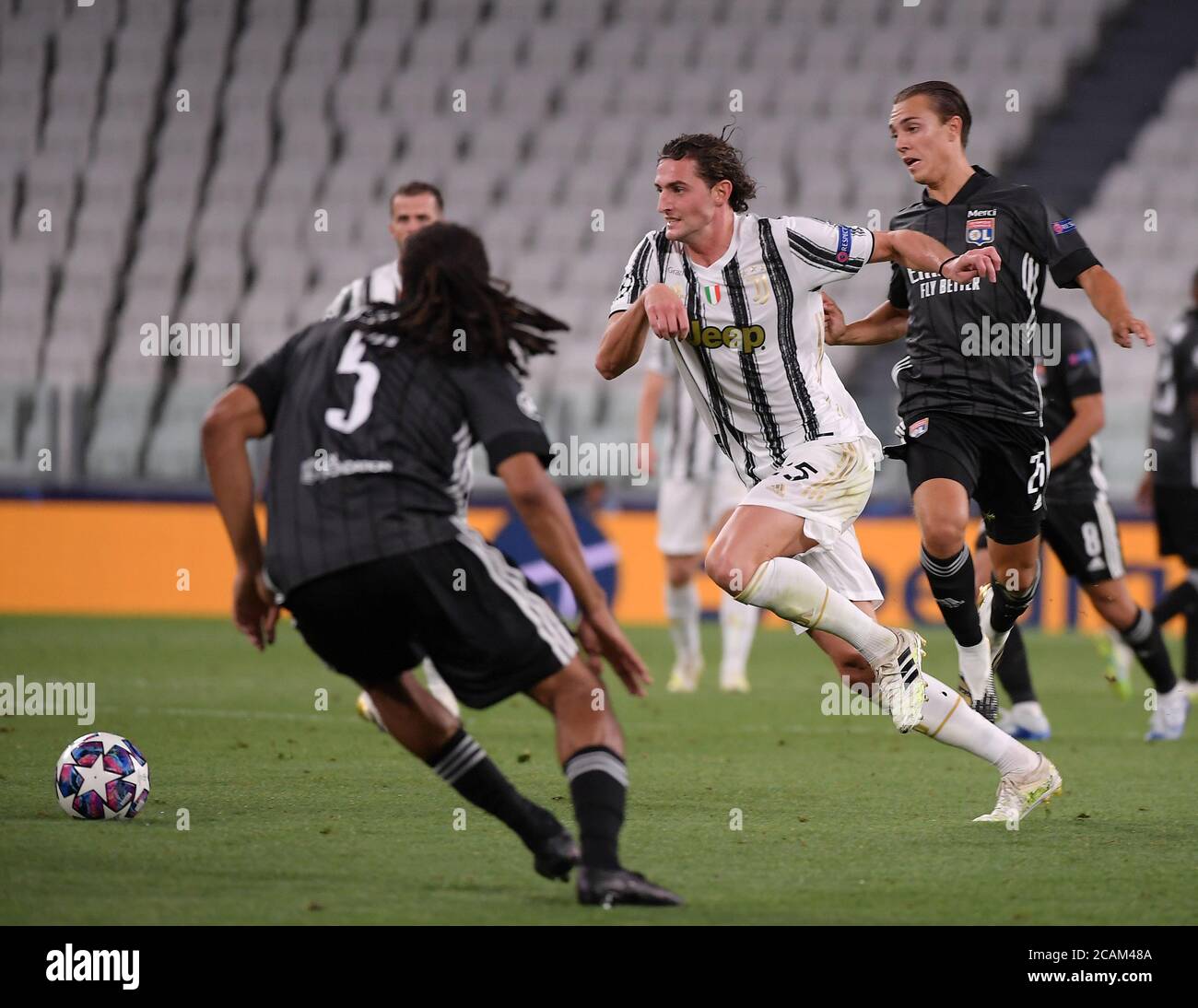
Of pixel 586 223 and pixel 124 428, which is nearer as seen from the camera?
pixel 124 428

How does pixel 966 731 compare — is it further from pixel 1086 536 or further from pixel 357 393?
pixel 1086 536

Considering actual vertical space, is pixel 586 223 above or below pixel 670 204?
above

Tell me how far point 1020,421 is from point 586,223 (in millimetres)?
13648

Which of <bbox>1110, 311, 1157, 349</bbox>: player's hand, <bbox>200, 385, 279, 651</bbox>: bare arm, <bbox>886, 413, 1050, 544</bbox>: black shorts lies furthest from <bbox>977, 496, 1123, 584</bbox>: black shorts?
<bbox>200, 385, 279, 651</bbox>: bare arm

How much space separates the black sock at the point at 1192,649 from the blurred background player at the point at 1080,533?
1447 millimetres

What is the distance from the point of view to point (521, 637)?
4262 millimetres

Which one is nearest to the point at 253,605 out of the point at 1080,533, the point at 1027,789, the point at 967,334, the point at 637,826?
the point at 637,826

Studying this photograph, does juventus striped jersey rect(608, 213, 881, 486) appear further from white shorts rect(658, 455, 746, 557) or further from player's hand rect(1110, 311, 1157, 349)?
white shorts rect(658, 455, 746, 557)

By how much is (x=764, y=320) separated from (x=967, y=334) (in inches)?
44.4

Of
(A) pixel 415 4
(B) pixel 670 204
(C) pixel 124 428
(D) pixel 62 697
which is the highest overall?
(A) pixel 415 4

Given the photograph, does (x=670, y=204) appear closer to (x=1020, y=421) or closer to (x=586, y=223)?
(x=1020, y=421)

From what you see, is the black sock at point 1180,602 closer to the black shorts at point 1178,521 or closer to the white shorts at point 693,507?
the black shorts at point 1178,521

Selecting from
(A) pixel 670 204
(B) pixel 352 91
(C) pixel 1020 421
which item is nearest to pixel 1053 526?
(C) pixel 1020 421

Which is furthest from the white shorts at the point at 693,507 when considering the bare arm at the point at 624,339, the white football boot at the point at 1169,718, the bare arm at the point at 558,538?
the bare arm at the point at 558,538
